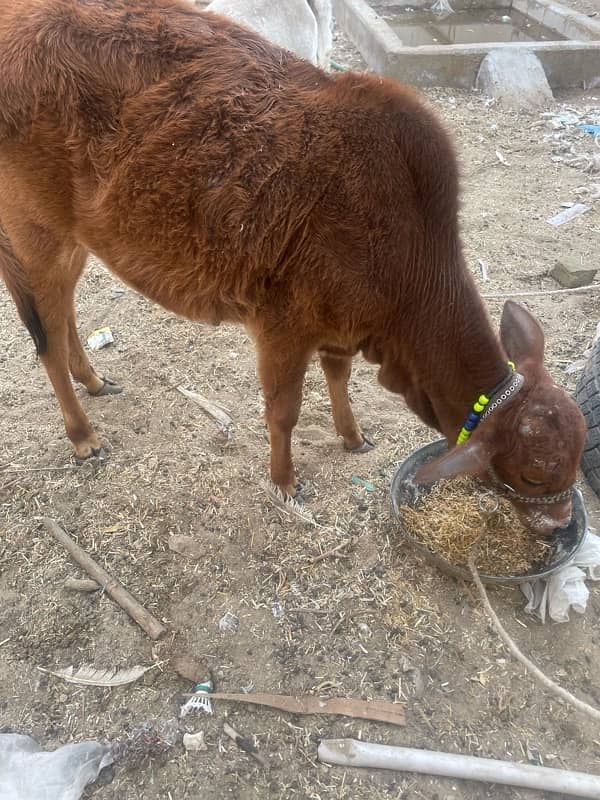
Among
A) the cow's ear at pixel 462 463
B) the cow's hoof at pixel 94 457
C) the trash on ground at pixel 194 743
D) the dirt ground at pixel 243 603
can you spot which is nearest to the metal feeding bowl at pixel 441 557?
the dirt ground at pixel 243 603

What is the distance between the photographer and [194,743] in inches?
92.4

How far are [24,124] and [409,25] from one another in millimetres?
11293

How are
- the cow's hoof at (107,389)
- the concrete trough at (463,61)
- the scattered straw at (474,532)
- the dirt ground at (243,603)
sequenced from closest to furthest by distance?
the dirt ground at (243,603), the scattered straw at (474,532), the cow's hoof at (107,389), the concrete trough at (463,61)

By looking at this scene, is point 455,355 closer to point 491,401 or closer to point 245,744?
point 491,401

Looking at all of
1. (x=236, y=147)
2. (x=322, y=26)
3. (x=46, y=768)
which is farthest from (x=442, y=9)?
(x=46, y=768)

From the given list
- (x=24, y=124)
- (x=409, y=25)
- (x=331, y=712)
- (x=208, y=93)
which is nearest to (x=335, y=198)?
(x=208, y=93)

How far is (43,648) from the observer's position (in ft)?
8.87

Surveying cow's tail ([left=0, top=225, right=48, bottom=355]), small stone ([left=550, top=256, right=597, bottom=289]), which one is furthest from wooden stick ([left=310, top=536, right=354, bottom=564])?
small stone ([left=550, top=256, right=597, bottom=289])

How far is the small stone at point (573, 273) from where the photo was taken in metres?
5.00

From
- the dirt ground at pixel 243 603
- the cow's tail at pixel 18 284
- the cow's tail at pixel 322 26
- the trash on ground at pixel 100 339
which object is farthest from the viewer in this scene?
the cow's tail at pixel 322 26

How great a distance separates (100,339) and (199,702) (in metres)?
2.96

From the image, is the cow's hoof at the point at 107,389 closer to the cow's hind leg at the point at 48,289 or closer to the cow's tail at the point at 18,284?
the cow's hind leg at the point at 48,289

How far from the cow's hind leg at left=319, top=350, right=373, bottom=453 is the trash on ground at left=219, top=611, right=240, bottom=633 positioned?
1327mm

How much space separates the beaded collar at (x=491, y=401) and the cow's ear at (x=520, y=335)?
7 centimetres
